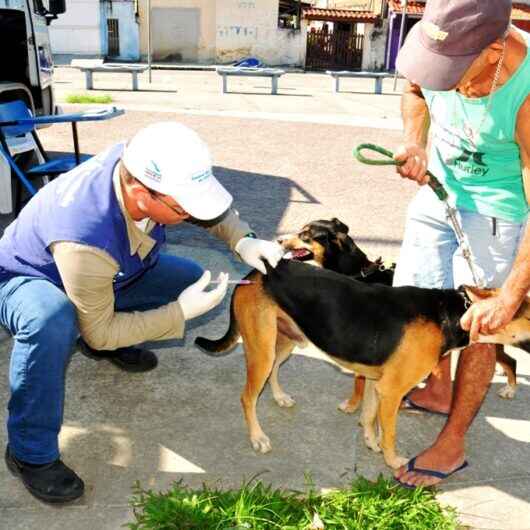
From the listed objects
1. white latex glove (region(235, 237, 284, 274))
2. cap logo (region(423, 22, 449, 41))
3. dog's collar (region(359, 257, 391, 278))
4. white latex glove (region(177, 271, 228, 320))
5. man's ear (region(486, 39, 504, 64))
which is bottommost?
dog's collar (region(359, 257, 391, 278))

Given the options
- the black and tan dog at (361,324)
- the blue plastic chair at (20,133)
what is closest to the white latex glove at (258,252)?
the black and tan dog at (361,324)

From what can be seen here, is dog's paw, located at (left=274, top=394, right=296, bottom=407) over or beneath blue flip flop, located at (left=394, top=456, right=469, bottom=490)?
beneath

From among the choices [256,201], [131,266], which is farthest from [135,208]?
[256,201]

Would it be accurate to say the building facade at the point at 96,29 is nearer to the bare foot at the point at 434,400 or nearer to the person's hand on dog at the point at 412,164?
the bare foot at the point at 434,400

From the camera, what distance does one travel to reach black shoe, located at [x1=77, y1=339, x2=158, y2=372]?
387 centimetres

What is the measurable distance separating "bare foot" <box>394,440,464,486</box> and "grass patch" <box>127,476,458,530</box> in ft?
0.26

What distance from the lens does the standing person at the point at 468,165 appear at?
2.36m

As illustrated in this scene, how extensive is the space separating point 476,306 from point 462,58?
3.37 feet

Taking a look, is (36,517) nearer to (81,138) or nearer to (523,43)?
(523,43)

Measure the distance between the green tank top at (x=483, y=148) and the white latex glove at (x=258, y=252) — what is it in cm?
90

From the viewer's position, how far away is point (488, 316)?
2.63 m

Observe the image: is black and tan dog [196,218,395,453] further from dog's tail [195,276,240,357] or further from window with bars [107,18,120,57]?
window with bars [107,18,120,57]

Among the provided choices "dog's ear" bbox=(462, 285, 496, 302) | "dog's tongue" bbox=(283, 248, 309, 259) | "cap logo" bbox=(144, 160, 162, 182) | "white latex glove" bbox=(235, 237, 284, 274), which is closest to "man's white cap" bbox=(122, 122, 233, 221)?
"cap logo" bbox=(144, 160, 162, 182)

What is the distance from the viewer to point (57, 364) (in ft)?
8.73
